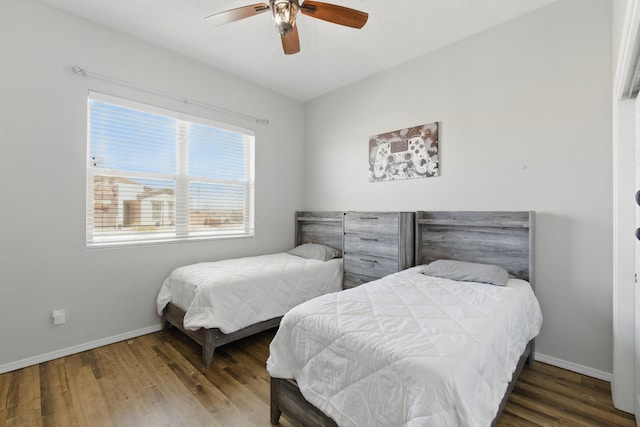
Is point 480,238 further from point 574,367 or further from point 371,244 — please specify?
point 574,367

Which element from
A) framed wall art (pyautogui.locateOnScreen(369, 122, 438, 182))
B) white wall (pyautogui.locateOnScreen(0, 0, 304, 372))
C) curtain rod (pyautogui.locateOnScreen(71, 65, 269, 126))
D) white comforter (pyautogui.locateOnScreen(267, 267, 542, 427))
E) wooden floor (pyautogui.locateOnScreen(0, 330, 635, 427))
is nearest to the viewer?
white comforter (pyautogui.locateOnScreen(267, 267, 542, 427))

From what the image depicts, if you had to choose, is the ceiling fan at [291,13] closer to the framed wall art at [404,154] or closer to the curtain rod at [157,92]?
the curtain rod at [157,92]

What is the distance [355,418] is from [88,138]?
2887 mm

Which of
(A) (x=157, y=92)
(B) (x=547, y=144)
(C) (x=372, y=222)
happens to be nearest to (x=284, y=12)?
(A) (x=157, y=92)

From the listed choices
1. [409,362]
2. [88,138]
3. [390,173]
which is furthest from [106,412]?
[390,173]

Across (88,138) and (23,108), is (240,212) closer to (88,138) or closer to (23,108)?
(88,138)

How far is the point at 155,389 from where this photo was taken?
1.94 metres

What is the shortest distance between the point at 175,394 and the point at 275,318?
988 mm

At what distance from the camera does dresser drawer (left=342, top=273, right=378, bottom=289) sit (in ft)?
10.0

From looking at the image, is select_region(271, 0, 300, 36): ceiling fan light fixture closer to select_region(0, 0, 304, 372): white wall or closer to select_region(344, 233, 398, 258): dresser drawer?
select_region(0, 0, 304, 372): white wall

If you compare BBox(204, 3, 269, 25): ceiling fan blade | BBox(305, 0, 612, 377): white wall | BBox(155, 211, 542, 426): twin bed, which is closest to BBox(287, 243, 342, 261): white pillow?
BBox(305, 0, 612, 377): white wall

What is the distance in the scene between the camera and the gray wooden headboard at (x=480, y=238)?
231 cm

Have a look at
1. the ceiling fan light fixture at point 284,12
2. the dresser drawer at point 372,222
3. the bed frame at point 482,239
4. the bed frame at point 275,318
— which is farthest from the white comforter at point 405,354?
the ceiling fan light fixture at point 284,12

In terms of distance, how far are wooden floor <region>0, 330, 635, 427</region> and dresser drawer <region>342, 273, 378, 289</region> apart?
116cm
